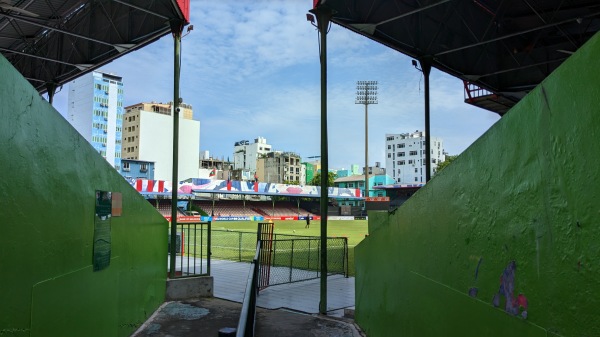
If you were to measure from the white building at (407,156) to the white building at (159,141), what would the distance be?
6532 centimetres

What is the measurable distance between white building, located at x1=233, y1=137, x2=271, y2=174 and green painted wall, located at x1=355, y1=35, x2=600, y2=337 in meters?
164

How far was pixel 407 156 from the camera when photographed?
142625mm

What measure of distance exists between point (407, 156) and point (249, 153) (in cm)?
6089

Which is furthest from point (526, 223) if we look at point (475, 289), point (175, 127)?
point (175, 127)

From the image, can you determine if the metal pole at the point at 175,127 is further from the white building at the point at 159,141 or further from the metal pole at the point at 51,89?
the white building at the point at 159,141

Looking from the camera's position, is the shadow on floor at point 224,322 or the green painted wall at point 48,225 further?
the shadow on floor at point 224,322

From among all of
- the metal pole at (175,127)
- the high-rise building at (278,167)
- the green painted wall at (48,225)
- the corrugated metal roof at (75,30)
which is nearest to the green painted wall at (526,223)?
the green painted wall at (48,225)

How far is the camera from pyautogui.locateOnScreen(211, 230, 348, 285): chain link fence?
40.5 feet

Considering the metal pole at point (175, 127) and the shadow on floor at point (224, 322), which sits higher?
the metal pole at point (175, 127)

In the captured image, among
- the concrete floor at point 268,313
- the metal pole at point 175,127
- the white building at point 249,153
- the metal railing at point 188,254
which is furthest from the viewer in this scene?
the white building at point 249,153

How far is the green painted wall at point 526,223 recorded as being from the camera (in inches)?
64.7

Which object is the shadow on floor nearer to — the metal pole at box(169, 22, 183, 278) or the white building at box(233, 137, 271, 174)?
the metal pole at box(169, 22, 183, 278)

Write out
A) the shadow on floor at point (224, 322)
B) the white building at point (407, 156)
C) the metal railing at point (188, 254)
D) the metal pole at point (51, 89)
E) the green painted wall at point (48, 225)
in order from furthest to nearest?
the white building at point (407, 156), the metal pole at point (51, 89), the metal railing at point (188, 254), the shadow on floor at point (224, 322), the green painted wall at point (48, 225)

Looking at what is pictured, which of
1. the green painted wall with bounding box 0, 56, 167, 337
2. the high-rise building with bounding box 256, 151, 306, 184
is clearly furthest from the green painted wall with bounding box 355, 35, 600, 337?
the high-rise building with bounding box 256, 151, 306, 184
